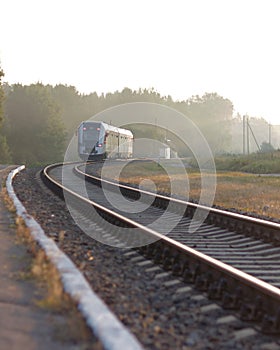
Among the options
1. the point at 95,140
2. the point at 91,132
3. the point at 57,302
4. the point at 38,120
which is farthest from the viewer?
the point at 38,120

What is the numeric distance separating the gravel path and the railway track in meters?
0.20

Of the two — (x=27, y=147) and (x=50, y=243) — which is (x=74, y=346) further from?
(x=27, y=147)

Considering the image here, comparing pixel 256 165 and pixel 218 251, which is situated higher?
pixel 256 165

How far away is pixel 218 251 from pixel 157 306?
3.34 m

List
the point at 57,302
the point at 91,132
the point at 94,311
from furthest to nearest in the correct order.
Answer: the point at 91,132 < the point at 57,302 < the point at 94,311

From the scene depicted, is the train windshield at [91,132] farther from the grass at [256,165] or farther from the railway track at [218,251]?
the railway track at [218,251]

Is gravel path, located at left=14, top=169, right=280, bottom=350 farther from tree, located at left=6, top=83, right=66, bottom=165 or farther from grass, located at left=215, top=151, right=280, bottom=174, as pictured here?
tree, located at left=6, top=83, right=66, bottom=165

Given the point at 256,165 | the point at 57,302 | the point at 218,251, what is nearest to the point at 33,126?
the point at 256,165

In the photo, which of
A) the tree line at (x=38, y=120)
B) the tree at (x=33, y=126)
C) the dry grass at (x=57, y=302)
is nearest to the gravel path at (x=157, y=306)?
the dry grass at (x=57, y=302)

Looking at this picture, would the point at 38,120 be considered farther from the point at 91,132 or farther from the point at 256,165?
the point at 256,165

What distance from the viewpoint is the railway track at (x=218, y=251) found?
512 centimetres

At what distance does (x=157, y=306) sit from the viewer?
17.3 feet

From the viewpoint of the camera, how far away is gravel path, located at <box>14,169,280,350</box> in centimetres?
431

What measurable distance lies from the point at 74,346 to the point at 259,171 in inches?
1367
